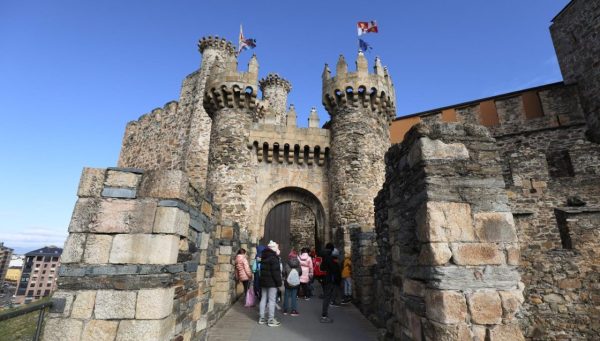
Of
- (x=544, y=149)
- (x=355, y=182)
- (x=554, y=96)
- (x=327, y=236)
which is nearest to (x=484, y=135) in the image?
(x=355, y=182)

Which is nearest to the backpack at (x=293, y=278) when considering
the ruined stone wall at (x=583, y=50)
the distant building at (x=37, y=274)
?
the ruined stone wall at (x=583, y=50)

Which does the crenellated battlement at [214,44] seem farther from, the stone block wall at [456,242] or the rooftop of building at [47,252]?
the rooftop of building at [47,252]

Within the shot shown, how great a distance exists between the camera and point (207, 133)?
65.7 ft

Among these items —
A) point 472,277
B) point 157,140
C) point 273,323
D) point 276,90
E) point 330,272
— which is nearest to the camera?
point 472,277

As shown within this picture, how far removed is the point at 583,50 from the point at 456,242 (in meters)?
16.7

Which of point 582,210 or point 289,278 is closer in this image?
point 289,278

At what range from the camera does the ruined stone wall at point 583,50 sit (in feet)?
39.9

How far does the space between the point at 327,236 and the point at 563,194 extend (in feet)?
28.7

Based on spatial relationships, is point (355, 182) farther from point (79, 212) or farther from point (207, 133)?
point (207, 133)

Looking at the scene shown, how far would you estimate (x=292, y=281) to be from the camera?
5742mm

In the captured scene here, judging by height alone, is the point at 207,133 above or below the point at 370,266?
above

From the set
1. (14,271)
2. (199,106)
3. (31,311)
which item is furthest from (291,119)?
(14,271)

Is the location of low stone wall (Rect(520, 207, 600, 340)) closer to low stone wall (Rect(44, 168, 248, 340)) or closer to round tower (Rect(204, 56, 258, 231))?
round tower (Rect(204, 56, 258, 231))

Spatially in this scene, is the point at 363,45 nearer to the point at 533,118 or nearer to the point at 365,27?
the point at 365,27
